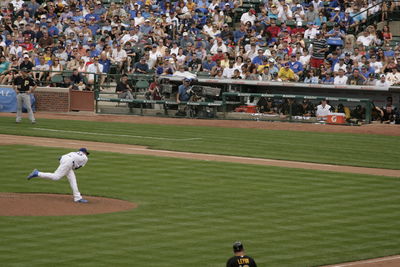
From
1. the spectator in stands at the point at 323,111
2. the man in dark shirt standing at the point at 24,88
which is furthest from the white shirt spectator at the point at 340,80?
the man in dark shirt standing at the point at 24,88

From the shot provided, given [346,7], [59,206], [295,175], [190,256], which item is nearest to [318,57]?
[346,7]

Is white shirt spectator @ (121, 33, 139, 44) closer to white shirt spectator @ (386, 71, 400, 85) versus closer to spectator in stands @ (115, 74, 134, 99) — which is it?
spectator in stands @ (115, 74, 134, 99)

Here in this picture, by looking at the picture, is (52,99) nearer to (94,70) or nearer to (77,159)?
(94,70)

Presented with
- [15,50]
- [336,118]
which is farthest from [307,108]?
[15,50]

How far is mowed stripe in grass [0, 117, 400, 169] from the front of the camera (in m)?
24.8

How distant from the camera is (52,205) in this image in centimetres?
1777

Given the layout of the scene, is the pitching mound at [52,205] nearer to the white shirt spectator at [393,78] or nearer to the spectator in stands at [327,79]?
the spectator in stands at [327,79]

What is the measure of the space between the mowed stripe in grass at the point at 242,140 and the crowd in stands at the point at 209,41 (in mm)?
3094

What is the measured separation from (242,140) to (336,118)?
4.39 meters

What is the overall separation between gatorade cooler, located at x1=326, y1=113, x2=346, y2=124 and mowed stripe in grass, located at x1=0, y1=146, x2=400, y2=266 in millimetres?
7804

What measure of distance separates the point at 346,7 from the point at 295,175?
47.0 feet

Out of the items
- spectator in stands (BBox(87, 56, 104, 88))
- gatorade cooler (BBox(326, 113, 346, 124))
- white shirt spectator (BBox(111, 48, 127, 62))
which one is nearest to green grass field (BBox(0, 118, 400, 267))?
gatorade cooler (BBox(326, 113, 346, 124))

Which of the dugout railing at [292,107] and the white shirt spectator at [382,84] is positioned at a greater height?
the white shirt spectator at [382,84]

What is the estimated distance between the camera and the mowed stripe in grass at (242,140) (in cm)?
2475
